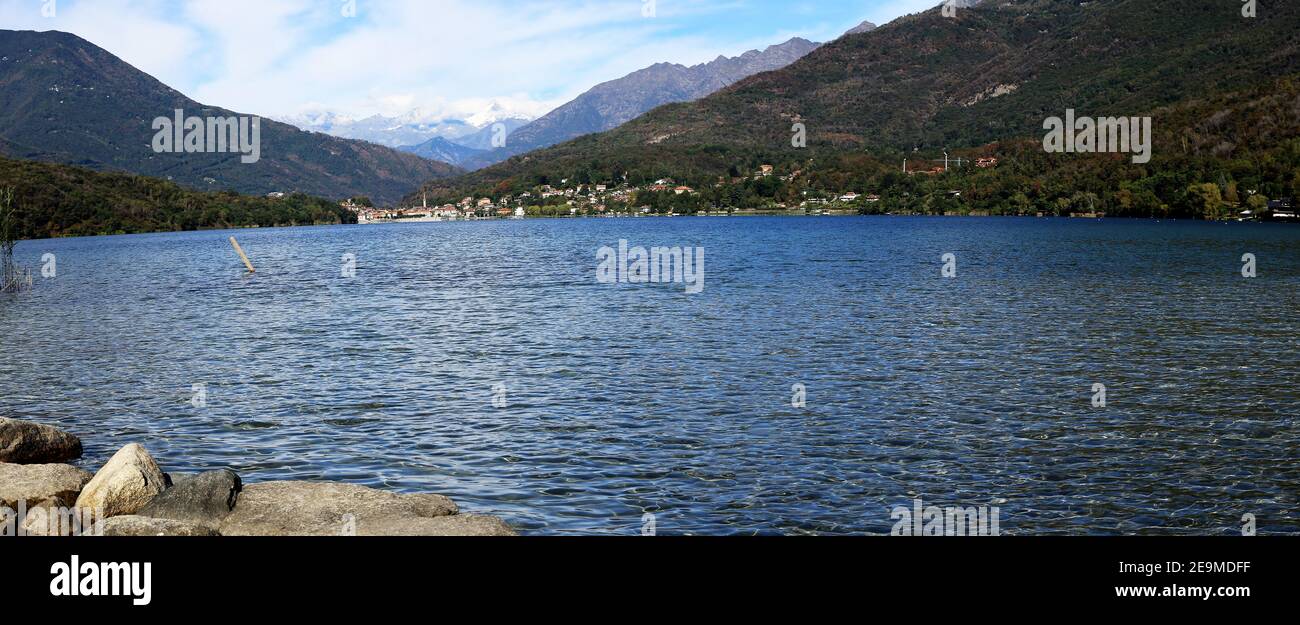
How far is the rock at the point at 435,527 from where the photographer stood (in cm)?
1321

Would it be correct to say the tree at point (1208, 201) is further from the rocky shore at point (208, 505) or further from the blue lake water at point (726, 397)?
the rocky shore at point (208, 505)

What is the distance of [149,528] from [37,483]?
179 inches

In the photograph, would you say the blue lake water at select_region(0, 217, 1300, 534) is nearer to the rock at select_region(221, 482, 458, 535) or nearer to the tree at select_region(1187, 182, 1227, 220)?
the rock at select_region(221, 482, 458, 535)

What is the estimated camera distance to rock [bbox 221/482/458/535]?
14.0 meters

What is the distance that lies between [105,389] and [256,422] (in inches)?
328

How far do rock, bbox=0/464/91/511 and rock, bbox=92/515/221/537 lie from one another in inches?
117

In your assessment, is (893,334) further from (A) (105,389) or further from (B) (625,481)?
(A) (105,389)

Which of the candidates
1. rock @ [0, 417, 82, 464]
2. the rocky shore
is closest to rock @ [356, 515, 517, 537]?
the rocky shore

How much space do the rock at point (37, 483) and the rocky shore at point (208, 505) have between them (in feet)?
0.04

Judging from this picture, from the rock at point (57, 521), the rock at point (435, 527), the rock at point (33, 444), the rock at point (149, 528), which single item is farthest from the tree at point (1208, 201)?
the rock at point (57, 521)

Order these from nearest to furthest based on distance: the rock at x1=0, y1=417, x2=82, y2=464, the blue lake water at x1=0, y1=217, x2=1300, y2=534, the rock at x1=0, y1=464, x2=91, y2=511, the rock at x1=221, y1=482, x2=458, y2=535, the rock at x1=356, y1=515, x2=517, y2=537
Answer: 1. the rock at x1=356, y1=515, x2=517, y2=537
2. the rock at x1=221, y1=482, x2=458, y2=535
3. the rock at x1=0, y1=464, x2=91, y2=511
4. the blue lake water at x1=0, y1=217, x2=1300, y2=534
5. the rock at x1=0, y1=417, x2=82, y2=464

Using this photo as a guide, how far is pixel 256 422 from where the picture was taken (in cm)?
2348

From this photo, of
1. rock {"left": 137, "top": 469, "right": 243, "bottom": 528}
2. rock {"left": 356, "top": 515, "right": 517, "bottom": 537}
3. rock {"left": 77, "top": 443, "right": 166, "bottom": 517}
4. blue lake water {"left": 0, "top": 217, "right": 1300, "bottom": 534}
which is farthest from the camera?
blue lake water {"left": 0, "top": 217, "right": 1300, "bottom": 534}
